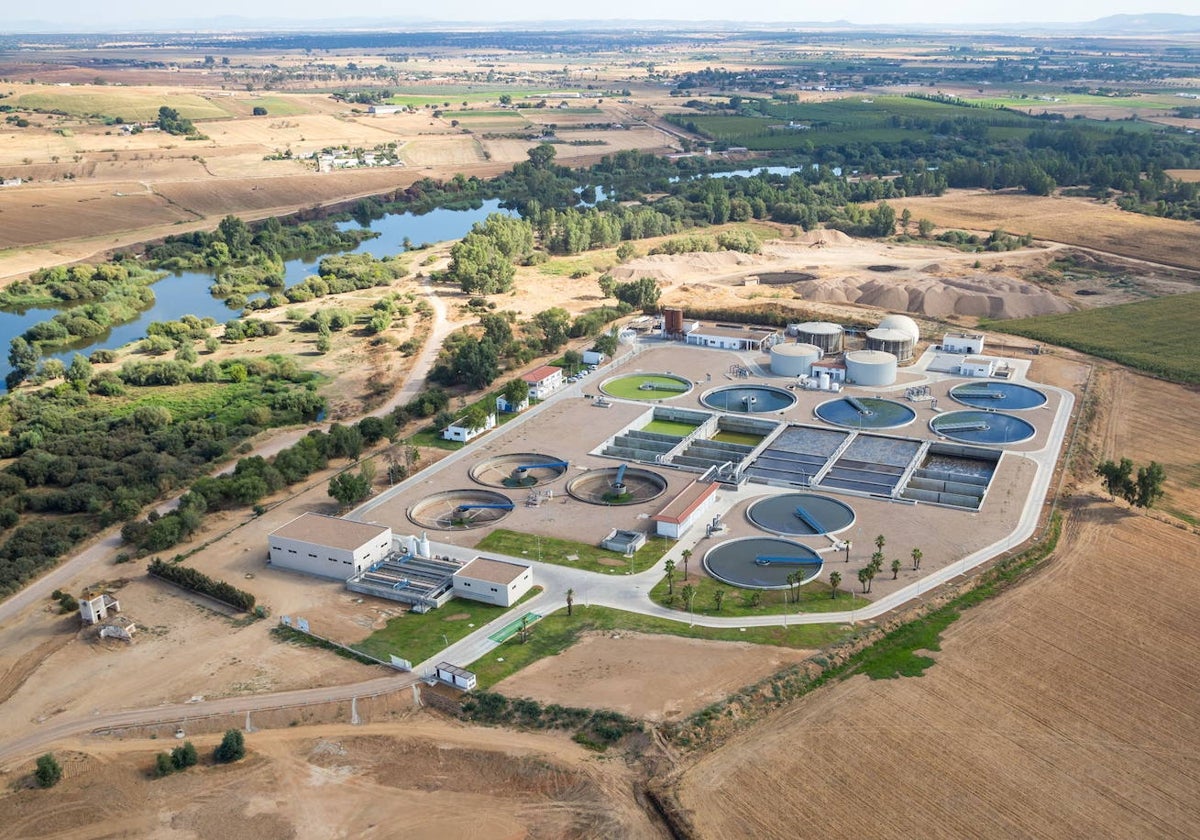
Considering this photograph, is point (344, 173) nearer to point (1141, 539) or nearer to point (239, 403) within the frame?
point (239, 403)

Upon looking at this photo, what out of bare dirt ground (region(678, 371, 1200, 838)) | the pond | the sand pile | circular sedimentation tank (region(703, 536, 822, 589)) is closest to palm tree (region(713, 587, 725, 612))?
circular sedimentation tank (region(703, 536, 822, 589))

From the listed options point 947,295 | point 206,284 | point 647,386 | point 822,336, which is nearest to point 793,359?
point 822,336

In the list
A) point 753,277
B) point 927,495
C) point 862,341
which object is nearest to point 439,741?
point 927,495

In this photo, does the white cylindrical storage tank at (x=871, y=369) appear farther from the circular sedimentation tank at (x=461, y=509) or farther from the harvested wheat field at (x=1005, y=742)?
the circular sedimentation tank at (x=461, y=509)

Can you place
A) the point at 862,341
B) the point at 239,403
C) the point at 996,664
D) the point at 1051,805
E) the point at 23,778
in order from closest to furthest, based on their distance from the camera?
the point at 1051,805 → the point at 23,778 → the point at 996,664 → the point at 239,403 → the point at 862,341

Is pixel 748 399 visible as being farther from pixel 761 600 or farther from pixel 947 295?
pixel 947 295

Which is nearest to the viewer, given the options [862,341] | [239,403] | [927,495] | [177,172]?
[927,495]
